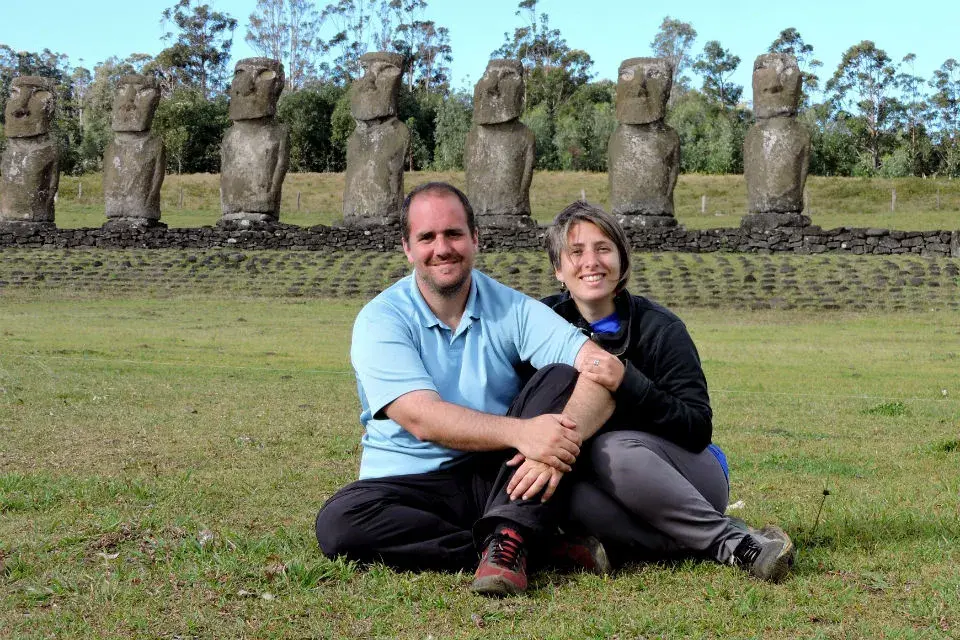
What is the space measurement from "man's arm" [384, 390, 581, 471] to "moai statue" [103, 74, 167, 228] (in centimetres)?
2237

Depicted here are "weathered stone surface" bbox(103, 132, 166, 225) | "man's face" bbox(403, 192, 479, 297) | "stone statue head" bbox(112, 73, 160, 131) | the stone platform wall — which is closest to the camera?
"man's face" bbox(403, 192, 479, 297)

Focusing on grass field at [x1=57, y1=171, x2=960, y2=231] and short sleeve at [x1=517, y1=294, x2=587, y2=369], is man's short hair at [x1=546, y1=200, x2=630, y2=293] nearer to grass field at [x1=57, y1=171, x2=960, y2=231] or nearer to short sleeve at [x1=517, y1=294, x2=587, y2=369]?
short sleeve at [x1=517, y1=294, x2=587, y2=369]

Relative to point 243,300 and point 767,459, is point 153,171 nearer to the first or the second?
point 243,300

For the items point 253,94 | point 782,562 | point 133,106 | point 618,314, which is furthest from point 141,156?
point 782,562

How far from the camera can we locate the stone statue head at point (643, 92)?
888 inches

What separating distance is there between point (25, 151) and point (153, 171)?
3.15 meters

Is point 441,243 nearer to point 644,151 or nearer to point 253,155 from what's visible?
point 644,151

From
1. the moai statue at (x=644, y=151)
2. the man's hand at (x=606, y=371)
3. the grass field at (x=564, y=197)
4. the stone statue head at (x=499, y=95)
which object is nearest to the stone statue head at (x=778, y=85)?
the moai statue at (x=644, y=151)

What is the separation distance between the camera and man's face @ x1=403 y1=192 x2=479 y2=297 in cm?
445

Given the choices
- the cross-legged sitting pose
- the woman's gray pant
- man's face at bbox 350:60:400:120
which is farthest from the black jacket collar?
man's face at bbox 350:60:400:120

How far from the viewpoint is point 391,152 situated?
77.8 feet

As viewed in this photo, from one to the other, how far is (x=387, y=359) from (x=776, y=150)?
19.3 meters

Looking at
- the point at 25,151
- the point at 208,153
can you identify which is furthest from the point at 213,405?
the point at 208,153

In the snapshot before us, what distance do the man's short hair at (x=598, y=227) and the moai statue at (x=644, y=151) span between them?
17.9m
